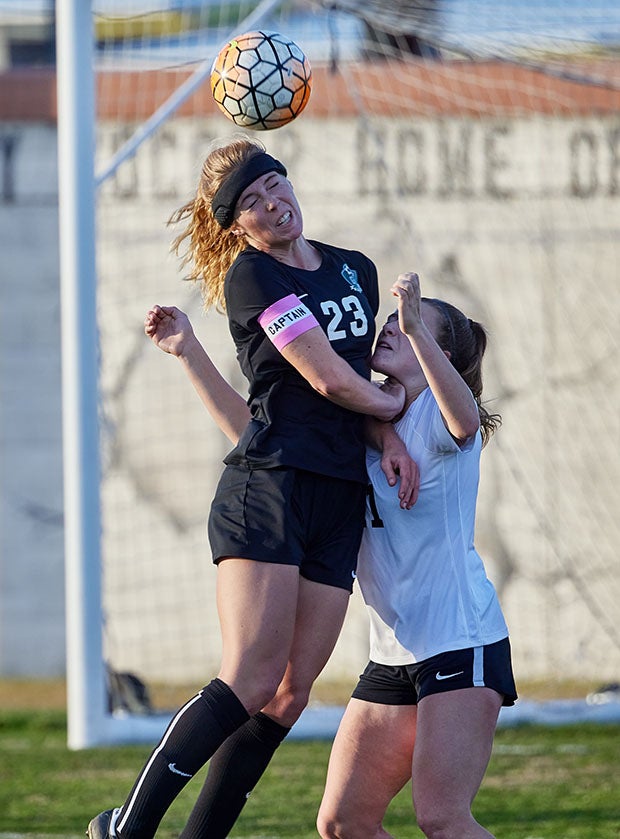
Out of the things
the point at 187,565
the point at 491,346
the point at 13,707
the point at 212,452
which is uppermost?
the point at 491,346

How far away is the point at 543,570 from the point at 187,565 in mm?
2438

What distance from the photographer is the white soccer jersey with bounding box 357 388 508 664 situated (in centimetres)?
320

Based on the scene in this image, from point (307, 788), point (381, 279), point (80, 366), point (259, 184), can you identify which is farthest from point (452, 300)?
point (259, 184)

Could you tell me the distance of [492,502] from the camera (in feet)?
30.2

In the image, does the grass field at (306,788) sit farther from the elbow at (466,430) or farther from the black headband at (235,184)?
the black headband at (235,184)

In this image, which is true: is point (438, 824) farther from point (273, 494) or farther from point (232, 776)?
point (273, 494)

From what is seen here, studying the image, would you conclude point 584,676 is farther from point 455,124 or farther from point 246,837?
point 246,837

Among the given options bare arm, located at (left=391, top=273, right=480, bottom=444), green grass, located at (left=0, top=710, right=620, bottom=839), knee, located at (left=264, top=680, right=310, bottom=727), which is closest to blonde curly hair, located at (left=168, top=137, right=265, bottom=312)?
bare arm, located at (left=391, top=273, right=480, bottom=444)

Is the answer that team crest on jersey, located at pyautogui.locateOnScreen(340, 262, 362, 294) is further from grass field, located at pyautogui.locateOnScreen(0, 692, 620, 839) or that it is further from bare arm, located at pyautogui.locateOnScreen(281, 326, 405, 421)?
grass field, located at pyautogui.locateOnScreen(0, 692, 620, 839)

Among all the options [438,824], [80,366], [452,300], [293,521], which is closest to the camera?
[438,824]

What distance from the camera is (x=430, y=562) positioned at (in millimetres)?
3250

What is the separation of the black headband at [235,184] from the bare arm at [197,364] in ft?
1.09

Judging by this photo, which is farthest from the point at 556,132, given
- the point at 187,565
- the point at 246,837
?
the point at 246,837

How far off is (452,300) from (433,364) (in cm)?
621
